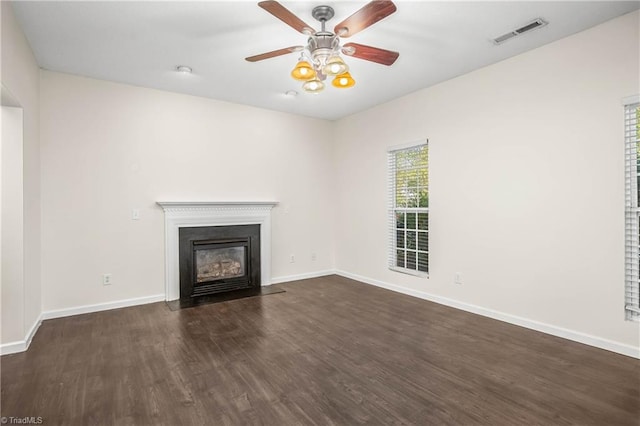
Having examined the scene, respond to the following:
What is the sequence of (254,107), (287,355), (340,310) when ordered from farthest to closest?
(254,107) < (340,310) < (287,355)

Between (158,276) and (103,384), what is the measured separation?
2174 mm

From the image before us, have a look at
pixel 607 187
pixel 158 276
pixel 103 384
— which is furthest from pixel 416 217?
pixel 103 384

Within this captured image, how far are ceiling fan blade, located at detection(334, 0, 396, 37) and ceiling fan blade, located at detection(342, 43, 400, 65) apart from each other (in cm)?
16

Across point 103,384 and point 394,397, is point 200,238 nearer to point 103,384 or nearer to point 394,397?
point 103,384

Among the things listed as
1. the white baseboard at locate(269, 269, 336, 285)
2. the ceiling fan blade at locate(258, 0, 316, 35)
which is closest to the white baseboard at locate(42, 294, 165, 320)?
the white baseboard at locate(269, 269, 336, 285)

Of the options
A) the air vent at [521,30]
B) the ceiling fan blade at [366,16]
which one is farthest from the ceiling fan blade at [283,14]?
the air vent at [521,30]

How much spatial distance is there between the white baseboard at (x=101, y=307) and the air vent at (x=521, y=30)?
4.79 metres

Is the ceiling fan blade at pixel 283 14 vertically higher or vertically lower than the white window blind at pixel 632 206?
higher

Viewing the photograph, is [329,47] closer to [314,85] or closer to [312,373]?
[314,85]

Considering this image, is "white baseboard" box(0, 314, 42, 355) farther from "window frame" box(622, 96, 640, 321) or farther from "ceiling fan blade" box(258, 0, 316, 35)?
"window frame" box(622, 96, 640, 321)

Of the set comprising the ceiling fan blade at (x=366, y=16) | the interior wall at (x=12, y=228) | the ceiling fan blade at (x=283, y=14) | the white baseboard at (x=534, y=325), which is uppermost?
the ceiling fan blade at (x=366, y=16)

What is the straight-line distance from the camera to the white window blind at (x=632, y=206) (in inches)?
107

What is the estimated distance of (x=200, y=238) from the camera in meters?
4.65

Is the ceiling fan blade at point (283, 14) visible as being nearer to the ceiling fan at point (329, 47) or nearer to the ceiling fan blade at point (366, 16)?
the ceiling fan at point (329, 47)
